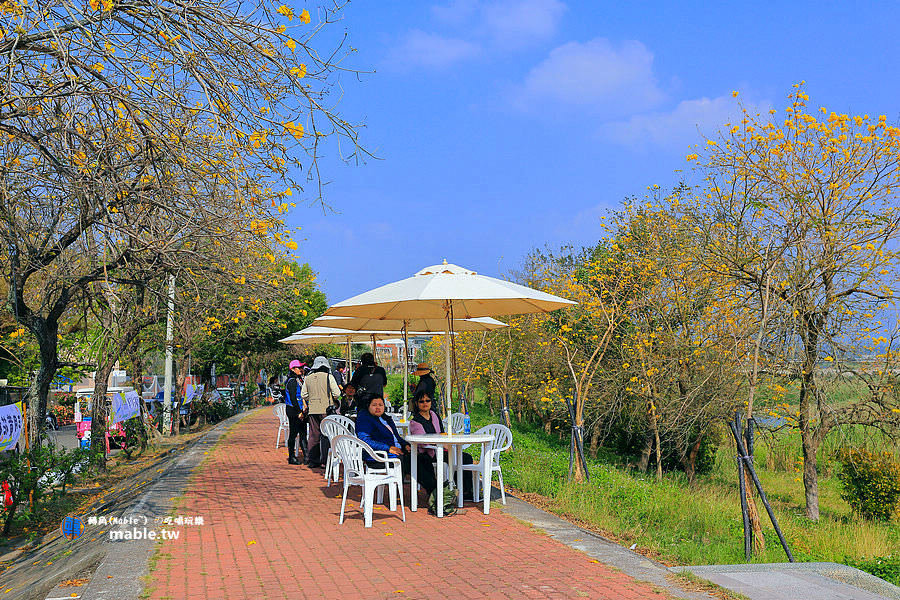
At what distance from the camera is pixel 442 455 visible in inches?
317

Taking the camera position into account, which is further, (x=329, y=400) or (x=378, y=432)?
(x=329, y=400)

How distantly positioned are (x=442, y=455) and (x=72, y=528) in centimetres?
465

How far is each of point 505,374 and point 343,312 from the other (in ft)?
42.4

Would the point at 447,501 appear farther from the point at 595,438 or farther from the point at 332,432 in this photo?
the point at 595,438

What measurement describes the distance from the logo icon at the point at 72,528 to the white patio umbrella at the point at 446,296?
12.7 ft

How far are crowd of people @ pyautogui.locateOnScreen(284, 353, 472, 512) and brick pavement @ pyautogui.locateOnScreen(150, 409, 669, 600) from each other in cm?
70

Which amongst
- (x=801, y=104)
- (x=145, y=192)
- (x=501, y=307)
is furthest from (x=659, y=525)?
(x=801, y=104)

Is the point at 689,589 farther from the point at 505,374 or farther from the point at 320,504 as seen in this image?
the point at 505,374

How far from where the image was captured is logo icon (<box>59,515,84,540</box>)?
859 centimetres

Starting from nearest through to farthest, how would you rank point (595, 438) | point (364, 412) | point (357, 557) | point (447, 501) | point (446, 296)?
point (357, 557) < point (446, 296) < point (447, 501) < point (364, 412) < point (595, 438)

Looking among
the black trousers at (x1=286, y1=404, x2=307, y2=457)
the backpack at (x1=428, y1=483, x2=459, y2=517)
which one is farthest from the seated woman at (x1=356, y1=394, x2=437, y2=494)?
the black trousers at (x1=286, y1=404, x2=307, y2=457)

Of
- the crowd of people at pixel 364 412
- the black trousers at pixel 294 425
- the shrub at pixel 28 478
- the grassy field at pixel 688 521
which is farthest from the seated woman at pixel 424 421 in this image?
the shrub at pixel 28 478

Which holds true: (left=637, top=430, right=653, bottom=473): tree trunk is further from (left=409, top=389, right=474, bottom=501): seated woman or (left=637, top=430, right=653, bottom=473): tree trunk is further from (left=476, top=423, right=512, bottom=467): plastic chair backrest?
(left=409, top=389, right=474, bottom=501): seated woman

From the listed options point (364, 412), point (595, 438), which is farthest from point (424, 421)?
point (595, 438)
